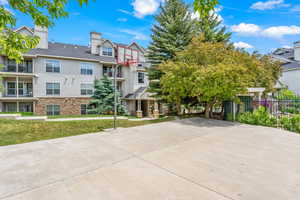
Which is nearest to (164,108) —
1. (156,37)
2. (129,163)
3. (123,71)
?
(123,71)

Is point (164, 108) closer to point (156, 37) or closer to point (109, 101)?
point (109, 101)

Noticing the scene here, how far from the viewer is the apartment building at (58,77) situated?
16.7 m

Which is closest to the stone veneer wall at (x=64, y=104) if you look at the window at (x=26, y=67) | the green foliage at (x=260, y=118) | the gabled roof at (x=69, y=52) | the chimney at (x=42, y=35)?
the window at (x=26, y=67)

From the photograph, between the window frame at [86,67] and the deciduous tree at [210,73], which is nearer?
the deciduous tree at [210,73]

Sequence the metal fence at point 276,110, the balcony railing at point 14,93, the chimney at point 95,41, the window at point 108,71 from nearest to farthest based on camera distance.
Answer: the metal fence at point 276,110
the balcony railing at point 14,93
the chimney at point 95,41
the window at point 108,71

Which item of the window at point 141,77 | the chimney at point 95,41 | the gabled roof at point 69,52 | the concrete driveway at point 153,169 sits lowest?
the concrete driveway at point 153,169

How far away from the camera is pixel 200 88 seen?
9094mm

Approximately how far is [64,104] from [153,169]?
1712 centimetres

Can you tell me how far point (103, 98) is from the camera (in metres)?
18.0

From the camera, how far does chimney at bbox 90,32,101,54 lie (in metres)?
20.2

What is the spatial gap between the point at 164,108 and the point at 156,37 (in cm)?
1040

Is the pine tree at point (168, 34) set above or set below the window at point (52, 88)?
above

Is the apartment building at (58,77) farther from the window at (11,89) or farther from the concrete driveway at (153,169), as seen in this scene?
the concrete driveway at (153,169)

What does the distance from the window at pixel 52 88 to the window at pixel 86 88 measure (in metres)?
2.41
